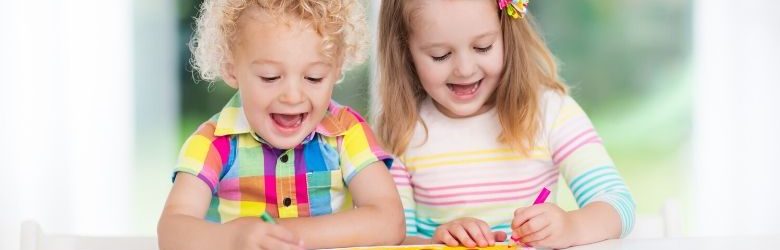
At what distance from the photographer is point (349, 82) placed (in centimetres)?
307

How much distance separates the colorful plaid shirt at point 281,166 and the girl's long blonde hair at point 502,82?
192 millimetres

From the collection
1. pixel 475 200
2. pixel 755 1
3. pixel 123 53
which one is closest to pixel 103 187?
pixel 123 53

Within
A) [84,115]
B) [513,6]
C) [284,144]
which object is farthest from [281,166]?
[84,115]

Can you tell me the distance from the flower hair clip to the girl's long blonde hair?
0.04 feet

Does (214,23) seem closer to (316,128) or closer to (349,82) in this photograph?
(316,128)

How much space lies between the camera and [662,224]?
1.62 m

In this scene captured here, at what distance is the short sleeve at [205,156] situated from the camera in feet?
4.13

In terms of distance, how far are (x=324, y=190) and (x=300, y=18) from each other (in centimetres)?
24

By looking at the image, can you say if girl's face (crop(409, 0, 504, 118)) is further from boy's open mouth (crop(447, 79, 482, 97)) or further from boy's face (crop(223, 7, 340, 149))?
boy's face (crop(223, 7, 340, 149))

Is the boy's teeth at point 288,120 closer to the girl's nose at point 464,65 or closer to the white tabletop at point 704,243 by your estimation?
the girl's nose at point 464,65

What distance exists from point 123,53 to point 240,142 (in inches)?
76.6

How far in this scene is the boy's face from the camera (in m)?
1.22

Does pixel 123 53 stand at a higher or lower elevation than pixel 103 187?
higher

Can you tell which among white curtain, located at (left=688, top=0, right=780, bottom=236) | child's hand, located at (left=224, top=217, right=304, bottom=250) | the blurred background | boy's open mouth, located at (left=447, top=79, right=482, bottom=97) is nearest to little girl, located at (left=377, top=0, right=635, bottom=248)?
boy's open mouth, located at (left=447, top=79, right=482, bottom=97)
